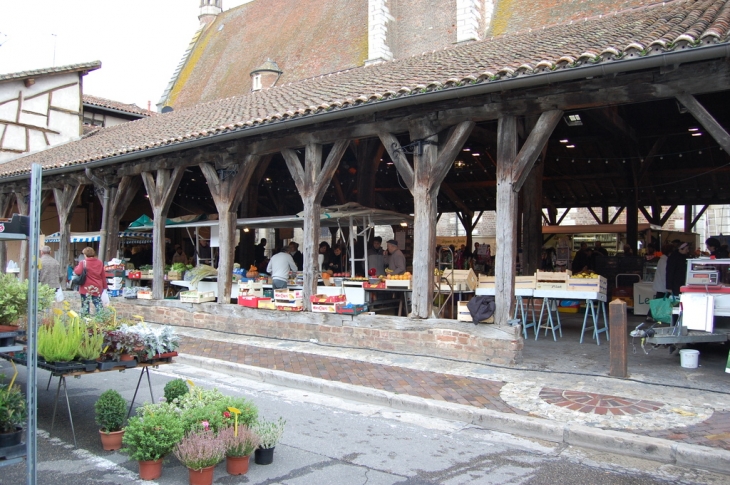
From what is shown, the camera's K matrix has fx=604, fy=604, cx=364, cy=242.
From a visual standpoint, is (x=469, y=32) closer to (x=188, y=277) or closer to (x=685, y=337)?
(x=188, y=277)

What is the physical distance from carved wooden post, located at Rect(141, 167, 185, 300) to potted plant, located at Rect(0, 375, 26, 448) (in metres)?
9.08

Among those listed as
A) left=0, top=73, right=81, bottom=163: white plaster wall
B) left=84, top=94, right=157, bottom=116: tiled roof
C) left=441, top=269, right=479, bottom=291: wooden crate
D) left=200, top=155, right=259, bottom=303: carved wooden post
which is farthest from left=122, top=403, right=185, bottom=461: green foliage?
left=84, top=94, right=157, bottom=116: tiled roof

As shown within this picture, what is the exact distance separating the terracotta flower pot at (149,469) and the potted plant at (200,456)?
19 cm

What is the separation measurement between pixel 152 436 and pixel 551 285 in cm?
727

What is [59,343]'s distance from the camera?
5016 mm

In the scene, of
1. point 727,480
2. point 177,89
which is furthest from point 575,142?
point 177,89

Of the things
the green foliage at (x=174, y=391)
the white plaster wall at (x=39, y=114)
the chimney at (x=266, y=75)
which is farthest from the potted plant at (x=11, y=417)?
the white plaster wall at (x=39, y=114)

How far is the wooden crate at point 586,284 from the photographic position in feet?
31.4

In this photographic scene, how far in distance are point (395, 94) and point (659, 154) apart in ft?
30.5

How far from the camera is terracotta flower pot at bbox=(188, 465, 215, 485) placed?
420 centimetres

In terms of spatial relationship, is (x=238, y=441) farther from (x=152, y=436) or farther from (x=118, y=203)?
(x=118, y=203)

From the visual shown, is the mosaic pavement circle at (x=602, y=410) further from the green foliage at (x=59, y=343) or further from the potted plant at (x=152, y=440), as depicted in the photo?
the green foliage at (x=59, y=343)

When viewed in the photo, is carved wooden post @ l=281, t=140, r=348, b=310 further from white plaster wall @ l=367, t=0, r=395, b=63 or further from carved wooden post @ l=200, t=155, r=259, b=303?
white plaster wall @ l=367, t=0, r=395, b=63

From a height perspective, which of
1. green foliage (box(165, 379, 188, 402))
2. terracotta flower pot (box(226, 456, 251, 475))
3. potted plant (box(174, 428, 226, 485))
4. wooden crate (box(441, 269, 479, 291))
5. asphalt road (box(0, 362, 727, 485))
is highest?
wooden crate (box(441, 269, 479, 291))
